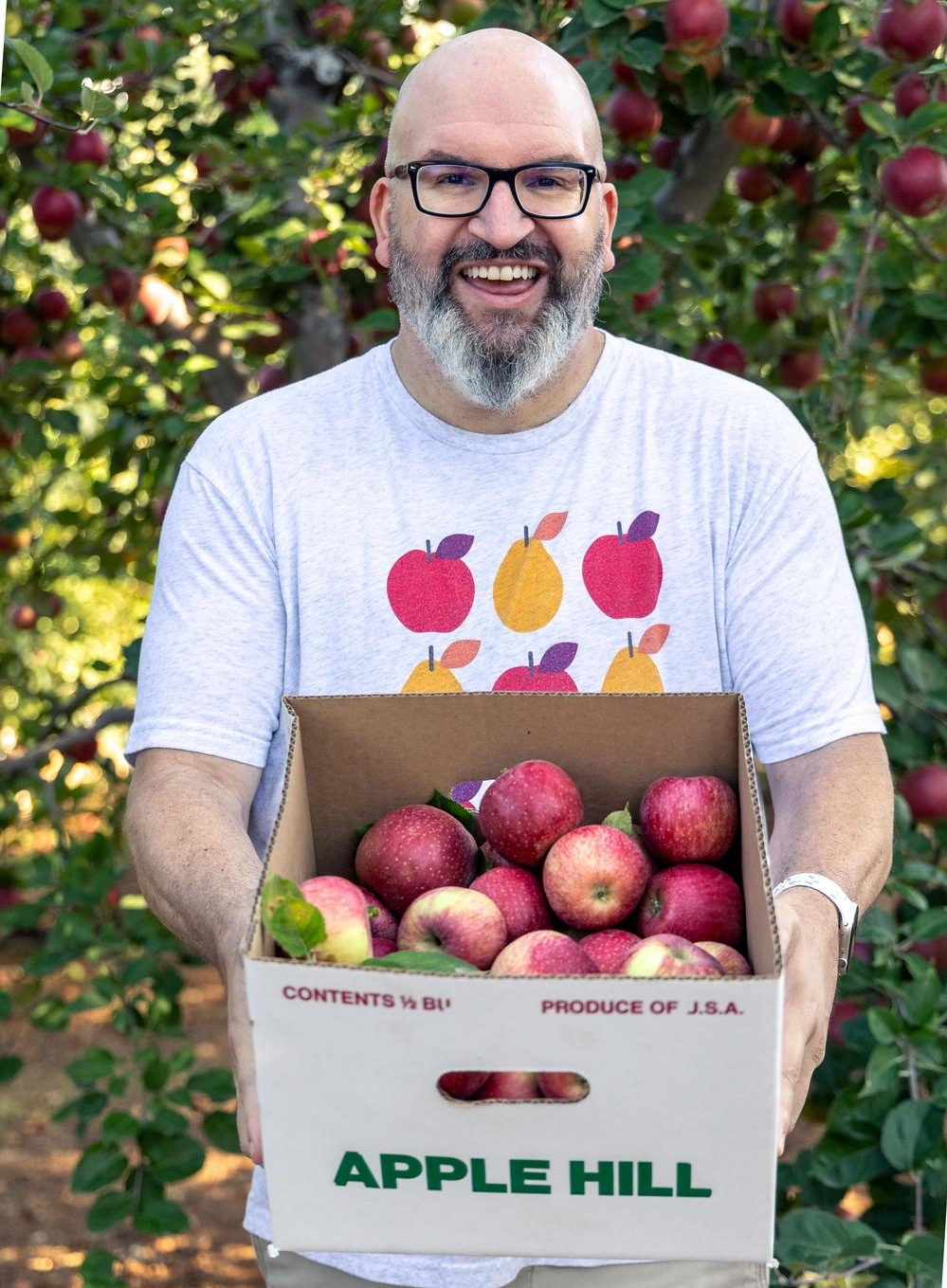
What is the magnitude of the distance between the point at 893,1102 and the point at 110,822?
185 centimetres

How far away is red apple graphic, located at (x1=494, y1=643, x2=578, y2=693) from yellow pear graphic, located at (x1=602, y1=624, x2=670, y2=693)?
4 centimetres

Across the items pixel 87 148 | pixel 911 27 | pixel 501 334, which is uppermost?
pixel 911 27

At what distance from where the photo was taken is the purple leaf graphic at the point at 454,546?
166 cm

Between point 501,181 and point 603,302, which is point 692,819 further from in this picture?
point 603,302

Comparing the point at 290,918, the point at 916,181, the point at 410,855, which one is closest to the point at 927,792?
the point at 916,181

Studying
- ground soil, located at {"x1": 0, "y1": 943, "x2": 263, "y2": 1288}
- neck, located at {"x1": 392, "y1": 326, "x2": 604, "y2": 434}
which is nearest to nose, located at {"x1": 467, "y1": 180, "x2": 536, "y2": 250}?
neck, located at {"x1": 392, "y1": 326, "x2": 604, "y2": 434}

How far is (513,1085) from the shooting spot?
41.3 inches

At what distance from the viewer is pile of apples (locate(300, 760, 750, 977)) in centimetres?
120

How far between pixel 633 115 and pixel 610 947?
61.1 inches

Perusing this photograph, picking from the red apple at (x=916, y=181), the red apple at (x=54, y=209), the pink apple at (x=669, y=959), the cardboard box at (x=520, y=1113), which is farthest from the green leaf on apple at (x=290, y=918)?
the red apple at (x=54, y=209)

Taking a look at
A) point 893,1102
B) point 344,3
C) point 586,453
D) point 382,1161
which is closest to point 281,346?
point 344,3

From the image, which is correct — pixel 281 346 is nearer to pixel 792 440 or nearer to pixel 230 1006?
pixel 792 440

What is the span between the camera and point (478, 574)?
1.65 metres

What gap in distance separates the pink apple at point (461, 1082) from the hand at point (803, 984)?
0.75ft
